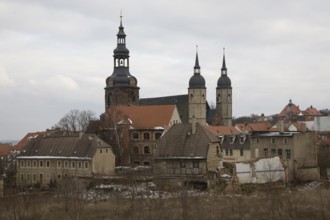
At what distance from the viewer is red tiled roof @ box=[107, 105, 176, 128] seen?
67625 millimetres

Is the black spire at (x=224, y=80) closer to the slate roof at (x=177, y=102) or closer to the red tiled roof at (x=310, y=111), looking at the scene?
the slate roof at (x=177, y=102)

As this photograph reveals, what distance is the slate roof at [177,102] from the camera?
8494 centimetres

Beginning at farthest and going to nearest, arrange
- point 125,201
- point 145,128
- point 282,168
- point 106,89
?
point 106,89, point 145,128, point 282,168, point 125,201

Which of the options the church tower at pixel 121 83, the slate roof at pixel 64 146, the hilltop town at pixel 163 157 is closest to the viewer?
the hilltop town at pixel 163 157

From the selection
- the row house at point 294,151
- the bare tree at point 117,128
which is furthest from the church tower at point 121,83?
the row house at point 294,151

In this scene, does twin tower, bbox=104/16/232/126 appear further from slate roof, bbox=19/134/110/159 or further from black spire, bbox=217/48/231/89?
slate roof, bbox=19/134/110/159

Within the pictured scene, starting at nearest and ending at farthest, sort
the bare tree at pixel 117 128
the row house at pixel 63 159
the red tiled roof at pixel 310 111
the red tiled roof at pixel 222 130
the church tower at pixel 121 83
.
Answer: the row house at pixel 63 159, the bare tree at pixel 117 128, the red tiled roof at pixel 222 130, the church tower at pixel 121 83, the red tiled roof at pixel 310 111

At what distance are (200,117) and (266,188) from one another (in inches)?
1412

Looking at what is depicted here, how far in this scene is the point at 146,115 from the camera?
227ft

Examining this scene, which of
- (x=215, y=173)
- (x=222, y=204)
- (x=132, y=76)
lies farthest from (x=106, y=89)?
(x=222, y=204)

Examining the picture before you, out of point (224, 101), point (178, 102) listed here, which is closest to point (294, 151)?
point (178, 102)

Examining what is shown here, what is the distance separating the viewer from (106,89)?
82812 mm

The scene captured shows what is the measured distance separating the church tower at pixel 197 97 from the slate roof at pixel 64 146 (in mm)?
28960

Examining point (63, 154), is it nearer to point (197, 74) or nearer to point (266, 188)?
point (266, 188)
